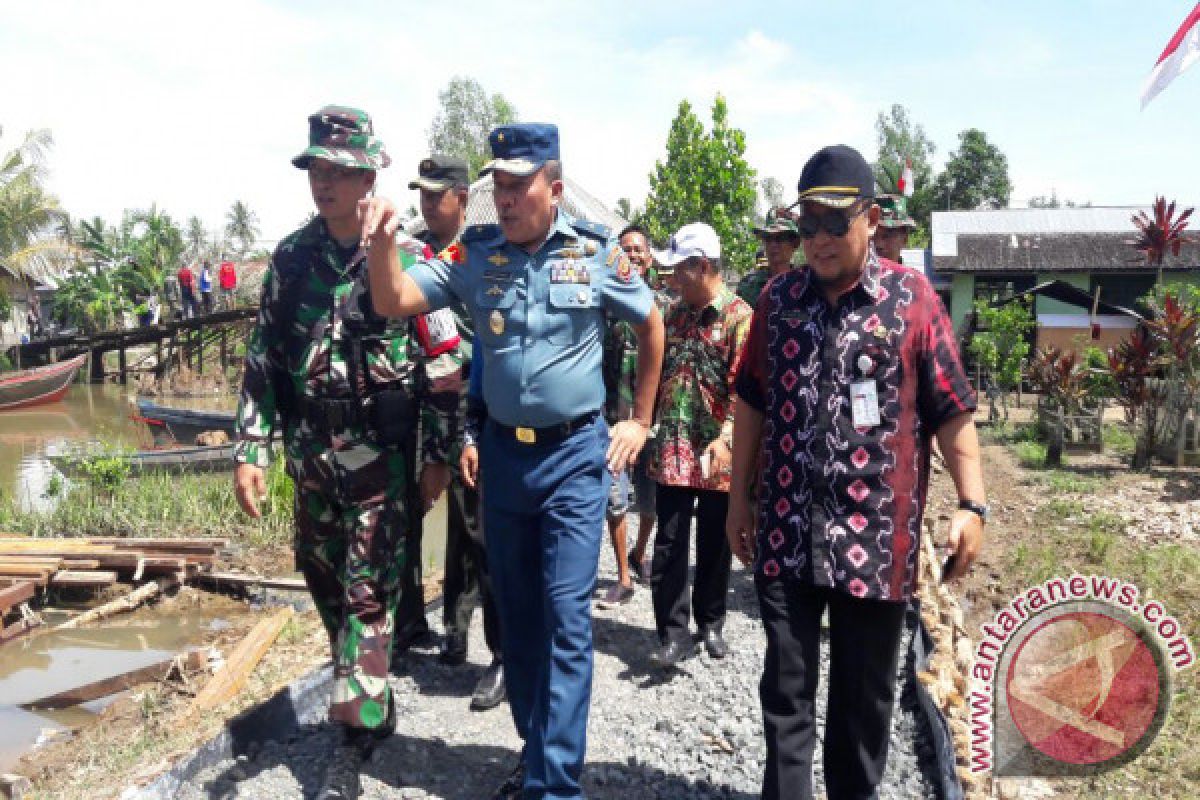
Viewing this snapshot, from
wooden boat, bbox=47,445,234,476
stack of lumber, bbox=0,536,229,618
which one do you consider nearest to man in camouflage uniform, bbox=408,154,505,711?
stack of lumber, bbox=0,536,229,618

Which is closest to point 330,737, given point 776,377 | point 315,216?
point 315,216

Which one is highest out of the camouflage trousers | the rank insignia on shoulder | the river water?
the rank insignia on shoulder

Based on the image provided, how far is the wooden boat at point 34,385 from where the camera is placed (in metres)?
24.7

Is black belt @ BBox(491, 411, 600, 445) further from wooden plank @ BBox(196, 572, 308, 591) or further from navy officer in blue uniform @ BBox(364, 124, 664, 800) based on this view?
wooden plank @ BBox(196, 572, 308, 591)

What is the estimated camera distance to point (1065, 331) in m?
20.4

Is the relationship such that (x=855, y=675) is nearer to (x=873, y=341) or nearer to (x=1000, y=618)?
(x=1000, y=618)

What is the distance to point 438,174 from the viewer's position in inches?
163

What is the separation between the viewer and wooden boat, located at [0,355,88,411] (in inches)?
972

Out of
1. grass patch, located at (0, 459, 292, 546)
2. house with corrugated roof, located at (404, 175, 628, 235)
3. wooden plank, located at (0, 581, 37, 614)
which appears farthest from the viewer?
house with corrugated roof, located at (404, 175, 628, 235)

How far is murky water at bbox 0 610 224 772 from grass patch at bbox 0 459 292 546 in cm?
171

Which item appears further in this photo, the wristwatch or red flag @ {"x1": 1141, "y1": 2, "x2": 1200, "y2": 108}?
red flag @ {"x1": 1141, "y1": 2, "x2": 1200, "y2": 108}

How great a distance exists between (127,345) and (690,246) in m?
29.3

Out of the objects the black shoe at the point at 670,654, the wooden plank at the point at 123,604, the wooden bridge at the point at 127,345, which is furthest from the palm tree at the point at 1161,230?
the wooden bridge at the point at 127,345

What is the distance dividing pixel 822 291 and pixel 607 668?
94.8 inches
